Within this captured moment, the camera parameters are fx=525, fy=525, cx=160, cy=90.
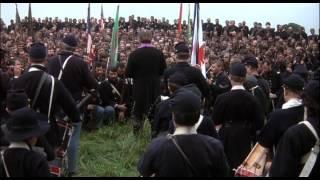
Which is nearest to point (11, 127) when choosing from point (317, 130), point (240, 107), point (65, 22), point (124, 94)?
point (317, 130)

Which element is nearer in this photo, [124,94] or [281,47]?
[124,94]

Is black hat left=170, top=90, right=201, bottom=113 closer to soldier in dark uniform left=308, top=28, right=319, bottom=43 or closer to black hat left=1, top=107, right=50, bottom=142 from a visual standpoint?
black hat left=1, top=107, right=50, bottom=142

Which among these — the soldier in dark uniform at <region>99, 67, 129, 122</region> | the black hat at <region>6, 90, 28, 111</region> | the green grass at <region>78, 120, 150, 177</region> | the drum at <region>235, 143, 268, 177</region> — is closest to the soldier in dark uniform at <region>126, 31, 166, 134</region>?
the green grass at <region>78, 120, 150, 177</region>

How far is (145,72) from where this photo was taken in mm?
9312

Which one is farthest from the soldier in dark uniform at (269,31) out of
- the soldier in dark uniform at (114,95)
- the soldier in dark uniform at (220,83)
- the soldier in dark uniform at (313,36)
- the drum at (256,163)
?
the drum at (256,163)

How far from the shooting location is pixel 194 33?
10125 millimetres

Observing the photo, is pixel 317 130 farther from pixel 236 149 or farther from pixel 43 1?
pixel 43 1

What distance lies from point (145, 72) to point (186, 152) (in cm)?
544

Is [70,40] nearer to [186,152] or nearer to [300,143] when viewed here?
[186,152]

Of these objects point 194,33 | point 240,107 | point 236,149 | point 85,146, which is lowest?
point 85,146

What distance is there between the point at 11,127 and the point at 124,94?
26.4 ft

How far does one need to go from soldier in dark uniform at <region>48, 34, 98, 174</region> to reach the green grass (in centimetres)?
76

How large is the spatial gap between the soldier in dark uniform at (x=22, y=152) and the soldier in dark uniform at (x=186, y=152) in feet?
2.84

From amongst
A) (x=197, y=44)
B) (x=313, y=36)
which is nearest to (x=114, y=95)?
(x=197, y=44)
